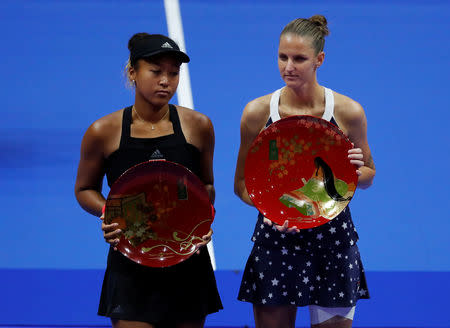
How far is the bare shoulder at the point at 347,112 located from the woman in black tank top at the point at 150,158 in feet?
1.64

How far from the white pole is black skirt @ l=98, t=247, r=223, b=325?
337 centimetres

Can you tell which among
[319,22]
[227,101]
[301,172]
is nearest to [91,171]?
[301,172]

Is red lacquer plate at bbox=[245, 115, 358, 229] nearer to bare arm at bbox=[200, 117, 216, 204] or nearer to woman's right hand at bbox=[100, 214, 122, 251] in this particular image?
bare arm at bbox=[200, 117, 216, 204]

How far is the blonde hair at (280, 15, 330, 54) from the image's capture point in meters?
2.57

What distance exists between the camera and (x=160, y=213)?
8.50 ft

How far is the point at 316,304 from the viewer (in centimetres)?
268

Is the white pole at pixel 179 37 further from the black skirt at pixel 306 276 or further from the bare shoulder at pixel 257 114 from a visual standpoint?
the black skirt at pixel 306 276

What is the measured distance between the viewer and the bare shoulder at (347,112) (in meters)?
2.67

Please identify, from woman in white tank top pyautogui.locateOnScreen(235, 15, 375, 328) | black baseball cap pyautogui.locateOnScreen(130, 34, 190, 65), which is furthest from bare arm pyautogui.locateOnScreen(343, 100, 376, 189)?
black baseball cap pyautogui.locateOnScreen(130, 34, 190, 65)

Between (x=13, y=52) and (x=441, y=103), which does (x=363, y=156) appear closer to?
(x=441, y=103)

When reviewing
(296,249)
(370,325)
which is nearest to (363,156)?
(296,249)

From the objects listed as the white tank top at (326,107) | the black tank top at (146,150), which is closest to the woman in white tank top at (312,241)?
the white tank top at (326,107)

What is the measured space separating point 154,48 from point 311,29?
22.4 inches

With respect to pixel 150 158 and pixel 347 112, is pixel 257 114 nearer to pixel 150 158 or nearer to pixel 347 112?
pixel 347 112
